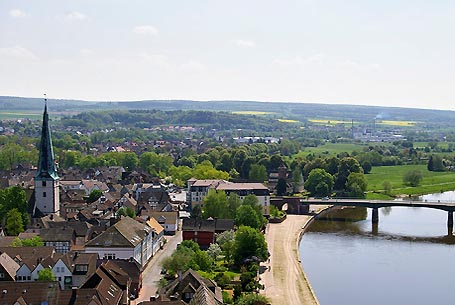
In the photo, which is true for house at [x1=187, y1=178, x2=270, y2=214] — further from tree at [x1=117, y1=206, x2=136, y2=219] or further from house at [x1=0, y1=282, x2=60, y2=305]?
house at [x1=0, y1=282, x2=60, y2=305]

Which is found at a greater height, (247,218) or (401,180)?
(247,218)

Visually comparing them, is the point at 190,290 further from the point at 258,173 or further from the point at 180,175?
the point at 180,175

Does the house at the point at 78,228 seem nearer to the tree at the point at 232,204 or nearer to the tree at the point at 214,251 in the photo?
the tree at the point at 214,251

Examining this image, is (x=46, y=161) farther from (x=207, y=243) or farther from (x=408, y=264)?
(x=408, y=264)

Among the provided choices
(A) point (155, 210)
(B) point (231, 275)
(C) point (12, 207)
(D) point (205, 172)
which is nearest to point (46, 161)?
(C) point (12, 207)

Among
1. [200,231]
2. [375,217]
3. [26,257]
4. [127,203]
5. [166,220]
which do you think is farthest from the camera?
[375,217]

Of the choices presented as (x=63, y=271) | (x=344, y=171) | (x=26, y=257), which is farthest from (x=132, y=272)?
(x=344, y=171)

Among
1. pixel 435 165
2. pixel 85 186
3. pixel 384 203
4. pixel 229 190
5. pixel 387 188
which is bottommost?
pixel 387 188

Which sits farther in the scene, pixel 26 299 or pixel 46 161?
pixel 46 161
